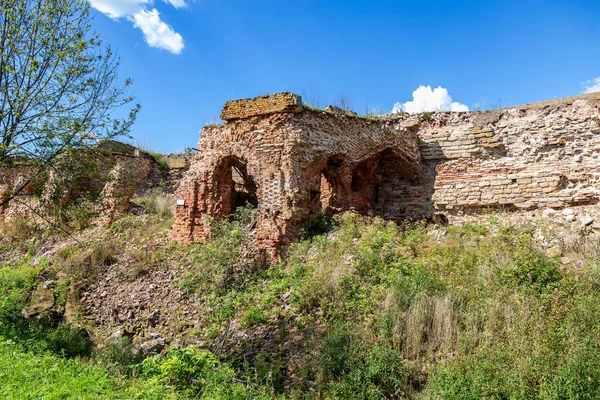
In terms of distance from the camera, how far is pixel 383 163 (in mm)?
11844

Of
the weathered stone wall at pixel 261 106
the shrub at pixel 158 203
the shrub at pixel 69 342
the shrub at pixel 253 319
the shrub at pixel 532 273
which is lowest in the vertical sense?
the shrub at pixel 69 342

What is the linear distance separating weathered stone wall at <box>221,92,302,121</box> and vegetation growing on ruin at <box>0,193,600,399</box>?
2285 millimetres

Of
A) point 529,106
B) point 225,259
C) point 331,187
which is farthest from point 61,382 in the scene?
point 529,106

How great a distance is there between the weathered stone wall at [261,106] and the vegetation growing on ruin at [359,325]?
2285 millimetres

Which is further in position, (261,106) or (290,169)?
(261,106)

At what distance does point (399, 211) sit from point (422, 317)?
542 cm

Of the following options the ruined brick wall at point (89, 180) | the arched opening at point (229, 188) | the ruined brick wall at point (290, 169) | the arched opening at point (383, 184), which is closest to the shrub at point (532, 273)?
the ruined brick wall at point (290, 169)

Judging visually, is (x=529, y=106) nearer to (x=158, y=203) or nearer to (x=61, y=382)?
(x=158, y=203)

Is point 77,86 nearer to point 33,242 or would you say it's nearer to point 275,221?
point 275,221

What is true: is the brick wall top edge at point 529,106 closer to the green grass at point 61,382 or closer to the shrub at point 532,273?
the shrub at point 532,273

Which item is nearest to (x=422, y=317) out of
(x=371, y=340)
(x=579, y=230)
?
(x=371, y=340)

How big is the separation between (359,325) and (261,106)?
18.4 ft

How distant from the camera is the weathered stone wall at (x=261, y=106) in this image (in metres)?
9.89

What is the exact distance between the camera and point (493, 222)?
9.10m
